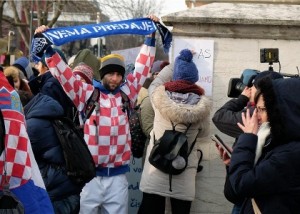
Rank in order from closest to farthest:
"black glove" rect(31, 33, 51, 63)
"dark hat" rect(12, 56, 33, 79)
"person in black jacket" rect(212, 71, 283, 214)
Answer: "person in black jacket" rect(212, 71, 283, 214)
"black glove" rect(31, 33, 51, 63)
"dark hat" rect(12, 56, 33, 79)

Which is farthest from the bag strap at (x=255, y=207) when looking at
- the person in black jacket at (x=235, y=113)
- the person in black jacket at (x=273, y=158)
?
the person in black jacket at (x=235, y=113)

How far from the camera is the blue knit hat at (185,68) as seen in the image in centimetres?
588

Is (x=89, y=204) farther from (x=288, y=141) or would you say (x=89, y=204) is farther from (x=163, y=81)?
(x=288, y=141)

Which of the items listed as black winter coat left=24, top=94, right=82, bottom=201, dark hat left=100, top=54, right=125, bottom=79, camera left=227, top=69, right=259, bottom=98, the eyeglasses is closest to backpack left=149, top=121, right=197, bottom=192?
camera left=227, top=69, right=259, bottom=98

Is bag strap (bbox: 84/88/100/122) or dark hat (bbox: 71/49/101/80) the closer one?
bag strap (bbox: 84/88/100/122)

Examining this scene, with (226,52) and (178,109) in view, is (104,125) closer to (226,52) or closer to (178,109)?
(178,109)

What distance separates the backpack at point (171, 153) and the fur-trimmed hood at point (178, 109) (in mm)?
152

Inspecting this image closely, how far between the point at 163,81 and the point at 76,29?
1.11m

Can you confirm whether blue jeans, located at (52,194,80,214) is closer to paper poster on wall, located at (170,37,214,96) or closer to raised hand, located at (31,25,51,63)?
raised hand, located at (31,25,51,63)

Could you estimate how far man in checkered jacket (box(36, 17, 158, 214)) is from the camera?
223 inches

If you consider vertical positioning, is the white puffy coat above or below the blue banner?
below

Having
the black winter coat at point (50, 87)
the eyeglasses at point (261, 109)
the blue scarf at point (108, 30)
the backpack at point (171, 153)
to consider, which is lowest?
the backpack at point (171, 153)

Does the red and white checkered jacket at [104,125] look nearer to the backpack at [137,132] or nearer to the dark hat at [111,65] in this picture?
the dark hat at [111,65]

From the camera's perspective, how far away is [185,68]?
5.87m
